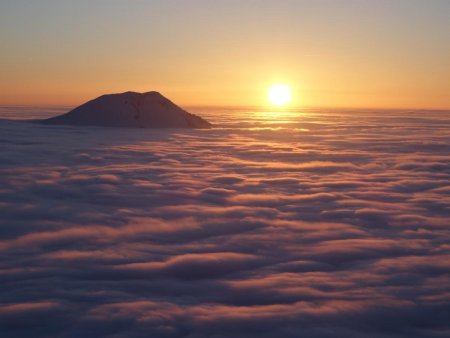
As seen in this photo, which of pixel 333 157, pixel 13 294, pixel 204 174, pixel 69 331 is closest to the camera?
pixel 69 331

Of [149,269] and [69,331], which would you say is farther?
[149,269]

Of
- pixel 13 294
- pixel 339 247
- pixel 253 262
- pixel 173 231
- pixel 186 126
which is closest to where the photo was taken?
pixel 13 294

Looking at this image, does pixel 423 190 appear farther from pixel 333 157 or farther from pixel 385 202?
pixel 333 157

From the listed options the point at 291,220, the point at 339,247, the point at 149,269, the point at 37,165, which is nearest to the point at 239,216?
the point at 291,220

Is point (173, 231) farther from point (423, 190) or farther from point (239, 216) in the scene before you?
point (423, 190)

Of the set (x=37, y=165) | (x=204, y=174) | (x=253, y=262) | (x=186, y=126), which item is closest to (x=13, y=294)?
(x=253, y=262)

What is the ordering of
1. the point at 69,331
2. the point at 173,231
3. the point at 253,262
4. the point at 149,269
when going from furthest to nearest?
the point at 173,231
the point at 253,262
the point at 149,269
the point at 69,331
